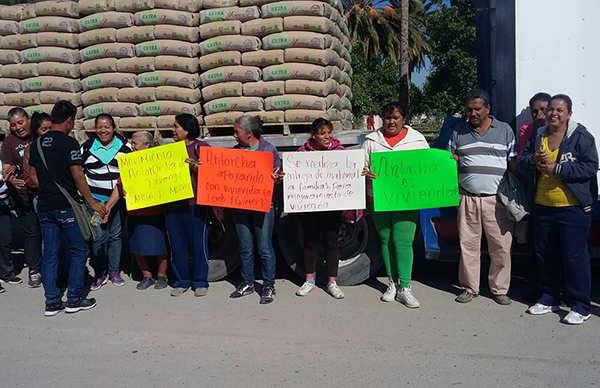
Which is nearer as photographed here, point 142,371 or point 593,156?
point 142,371

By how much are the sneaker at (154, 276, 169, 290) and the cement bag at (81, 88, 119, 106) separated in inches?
82.4

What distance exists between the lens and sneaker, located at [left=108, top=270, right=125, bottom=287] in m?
5.43

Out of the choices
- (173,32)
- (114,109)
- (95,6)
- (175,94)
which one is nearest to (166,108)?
(175,94)

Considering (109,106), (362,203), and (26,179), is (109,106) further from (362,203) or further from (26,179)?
(362,203)

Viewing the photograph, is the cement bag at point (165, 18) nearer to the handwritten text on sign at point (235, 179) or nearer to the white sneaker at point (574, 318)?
the handwritten text on sign at point (235, 179)

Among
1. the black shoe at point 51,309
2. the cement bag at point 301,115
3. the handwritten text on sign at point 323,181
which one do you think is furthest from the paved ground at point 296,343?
the cement bag at point 301,115

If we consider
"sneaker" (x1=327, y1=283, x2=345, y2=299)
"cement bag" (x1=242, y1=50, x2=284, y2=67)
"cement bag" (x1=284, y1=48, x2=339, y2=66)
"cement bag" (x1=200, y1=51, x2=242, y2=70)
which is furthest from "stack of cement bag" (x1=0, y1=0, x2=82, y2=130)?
"sneaker" (x1=327, y1=283, x2=345, y2=299)

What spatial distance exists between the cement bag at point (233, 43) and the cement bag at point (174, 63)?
31 cm

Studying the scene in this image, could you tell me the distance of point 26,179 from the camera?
534 cm

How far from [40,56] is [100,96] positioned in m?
0.98

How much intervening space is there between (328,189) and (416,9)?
23945 mm

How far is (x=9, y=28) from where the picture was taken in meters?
6.14

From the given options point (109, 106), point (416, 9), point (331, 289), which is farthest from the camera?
point (416, 9)

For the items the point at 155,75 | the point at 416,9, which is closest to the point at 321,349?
the point at 155,75
